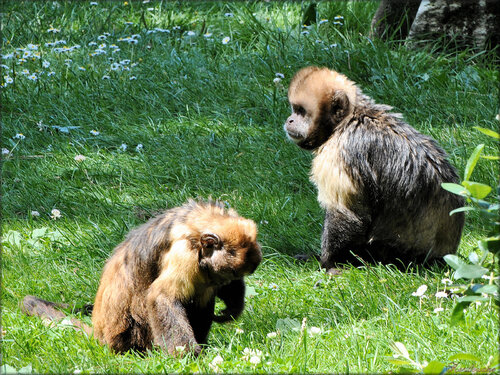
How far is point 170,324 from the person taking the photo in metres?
4.25

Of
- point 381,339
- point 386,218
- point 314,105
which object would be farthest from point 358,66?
point 381,339

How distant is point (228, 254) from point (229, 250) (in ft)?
0.09

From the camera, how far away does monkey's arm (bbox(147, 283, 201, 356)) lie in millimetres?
4227

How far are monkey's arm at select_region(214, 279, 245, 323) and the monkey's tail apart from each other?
0.89 meters

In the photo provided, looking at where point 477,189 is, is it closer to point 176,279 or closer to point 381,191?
point 176,279

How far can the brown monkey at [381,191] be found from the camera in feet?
17.7

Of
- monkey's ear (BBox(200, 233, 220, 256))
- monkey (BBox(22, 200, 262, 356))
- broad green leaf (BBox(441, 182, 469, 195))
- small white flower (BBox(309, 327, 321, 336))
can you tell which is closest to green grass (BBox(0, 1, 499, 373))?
small white flower (BBox(309, 327, 321, 336))

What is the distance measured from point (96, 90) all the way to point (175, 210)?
4486 millimetres

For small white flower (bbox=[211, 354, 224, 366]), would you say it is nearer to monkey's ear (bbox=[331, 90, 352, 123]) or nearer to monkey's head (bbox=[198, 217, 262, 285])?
monkey's head (bbox=[198, 217, 262, 285])

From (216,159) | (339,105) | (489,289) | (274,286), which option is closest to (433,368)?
(489,289)

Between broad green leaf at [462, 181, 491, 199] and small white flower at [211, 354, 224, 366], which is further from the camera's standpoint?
small white flower at [211, 354, 224, 366]

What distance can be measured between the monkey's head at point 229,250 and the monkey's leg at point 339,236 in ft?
4.44

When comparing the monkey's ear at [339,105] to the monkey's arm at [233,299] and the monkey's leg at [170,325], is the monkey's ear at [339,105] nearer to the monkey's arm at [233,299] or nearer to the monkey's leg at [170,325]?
the monkey's arm at [233,299]

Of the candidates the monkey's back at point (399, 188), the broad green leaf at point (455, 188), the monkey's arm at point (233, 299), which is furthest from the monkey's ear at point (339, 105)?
the broad green leaf at point (455, 188)
